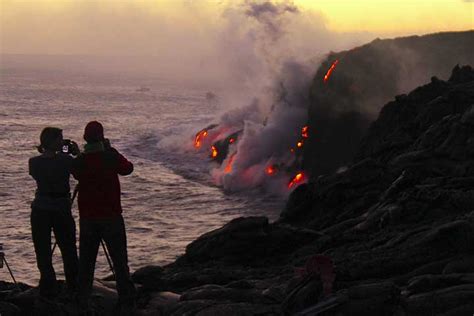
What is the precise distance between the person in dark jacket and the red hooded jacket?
338 millimetres

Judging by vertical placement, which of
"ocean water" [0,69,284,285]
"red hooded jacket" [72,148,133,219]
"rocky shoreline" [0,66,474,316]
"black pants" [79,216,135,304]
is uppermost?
"red hooded jacket" [72,148,133,219]

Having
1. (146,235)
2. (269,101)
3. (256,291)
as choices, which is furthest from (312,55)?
(256,291)

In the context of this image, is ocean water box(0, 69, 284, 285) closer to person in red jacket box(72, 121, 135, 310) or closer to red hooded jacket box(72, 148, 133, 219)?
person in red jacket box(72, 121, 135, 310)

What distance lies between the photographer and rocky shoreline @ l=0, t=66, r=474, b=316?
10102mm

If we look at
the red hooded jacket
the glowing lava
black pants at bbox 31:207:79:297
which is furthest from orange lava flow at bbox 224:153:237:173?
the red hooded jacket

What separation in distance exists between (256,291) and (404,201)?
7.58 meters

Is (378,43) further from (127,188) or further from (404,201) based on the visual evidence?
(404,201)

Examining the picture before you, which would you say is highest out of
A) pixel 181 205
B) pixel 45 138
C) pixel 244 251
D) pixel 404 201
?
pixel 45 138

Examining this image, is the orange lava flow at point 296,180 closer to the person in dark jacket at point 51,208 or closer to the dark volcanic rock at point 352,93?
the dark volcanic rock at point 352,93

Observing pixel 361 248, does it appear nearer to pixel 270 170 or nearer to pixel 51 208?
pixel 51 208

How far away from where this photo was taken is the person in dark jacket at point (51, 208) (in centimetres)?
1046

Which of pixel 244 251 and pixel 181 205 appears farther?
pixel 181 205

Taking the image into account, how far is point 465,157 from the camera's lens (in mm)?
21312

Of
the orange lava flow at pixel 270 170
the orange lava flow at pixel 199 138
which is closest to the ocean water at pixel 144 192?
the orange lava flow at pixel 199 138
